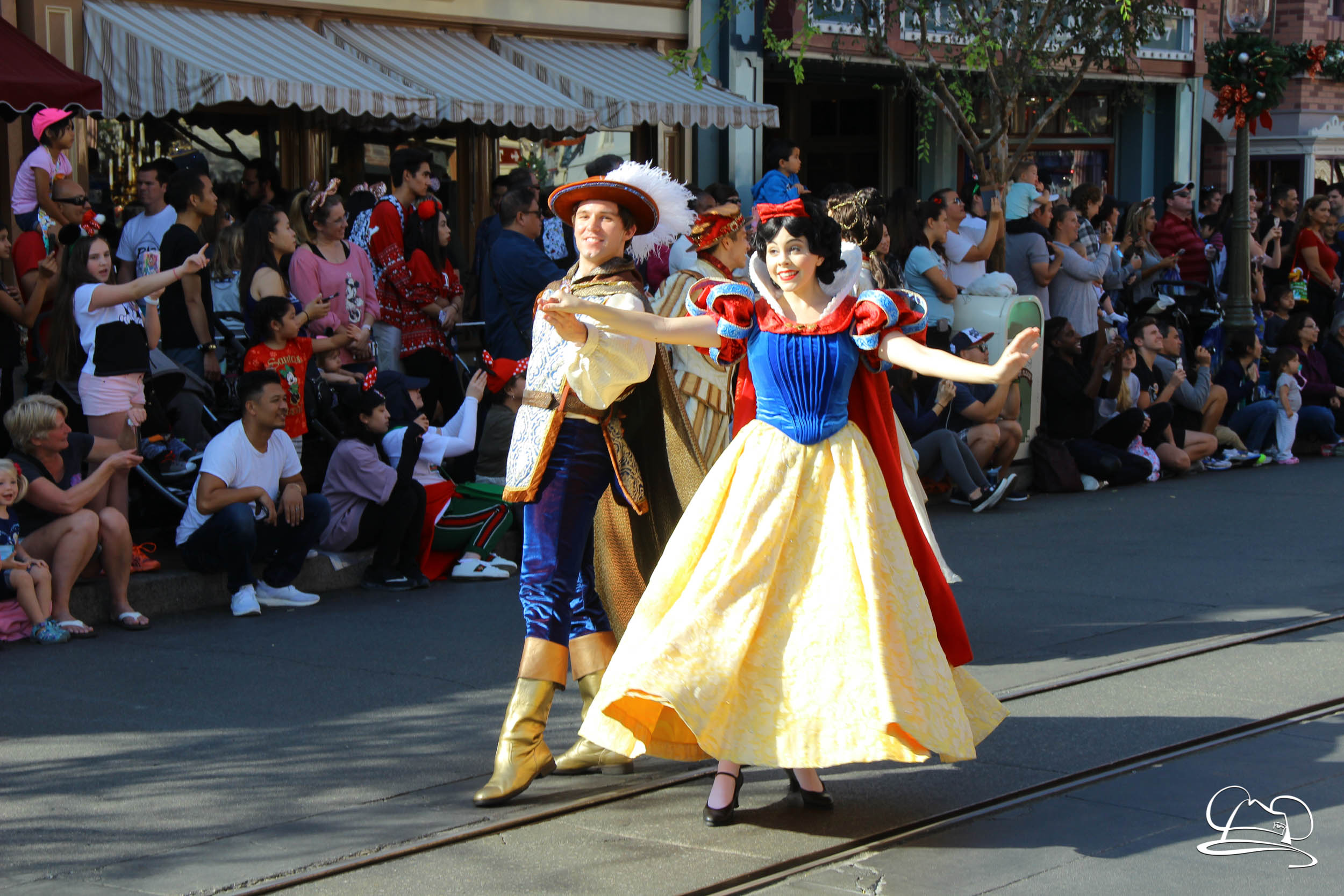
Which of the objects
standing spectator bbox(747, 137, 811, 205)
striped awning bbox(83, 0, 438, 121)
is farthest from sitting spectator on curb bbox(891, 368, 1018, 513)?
striped awning bbox(83, 0, 438, 121)

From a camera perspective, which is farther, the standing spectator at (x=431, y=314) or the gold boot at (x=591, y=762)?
the standing spectator at (x=431, y=314)

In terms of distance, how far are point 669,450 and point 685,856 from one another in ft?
4.69

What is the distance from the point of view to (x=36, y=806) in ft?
16.0

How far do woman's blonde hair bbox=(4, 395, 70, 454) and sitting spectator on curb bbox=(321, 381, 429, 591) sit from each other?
4.83ft

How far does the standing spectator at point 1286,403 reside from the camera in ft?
42.8

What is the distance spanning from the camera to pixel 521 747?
4871 mm

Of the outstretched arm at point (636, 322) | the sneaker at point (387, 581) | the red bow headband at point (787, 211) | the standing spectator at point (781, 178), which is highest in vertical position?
the standing spectator at point (781, 178)

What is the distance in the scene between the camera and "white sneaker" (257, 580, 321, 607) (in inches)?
307

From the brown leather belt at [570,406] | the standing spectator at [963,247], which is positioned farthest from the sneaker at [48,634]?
the standing spectator at [963,247]

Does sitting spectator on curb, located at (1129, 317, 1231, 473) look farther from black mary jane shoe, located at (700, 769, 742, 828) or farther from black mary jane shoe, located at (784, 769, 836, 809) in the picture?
black mary jane shoe, located at (700, 769, 742, 828)

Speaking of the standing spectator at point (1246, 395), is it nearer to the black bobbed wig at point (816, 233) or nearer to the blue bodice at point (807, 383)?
the black bobbed wig at point (816, 233)

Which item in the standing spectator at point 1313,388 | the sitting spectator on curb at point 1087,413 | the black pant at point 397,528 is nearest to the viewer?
the black pant at point 397,528

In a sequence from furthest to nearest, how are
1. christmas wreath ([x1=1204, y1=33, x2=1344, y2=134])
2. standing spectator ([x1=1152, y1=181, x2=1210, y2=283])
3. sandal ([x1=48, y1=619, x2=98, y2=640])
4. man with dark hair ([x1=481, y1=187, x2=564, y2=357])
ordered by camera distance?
1. standing spectator ([x1=1152, y1=181, x2=1210, y2=283])
2. christmas wreath ([x1=1204, y1=33, x2=1344, y2=134])
3. man with dark hair ([x1=481, y1=187, x2=564, y2=357])
4. sandal ([x1=48, y1=619, x2=98, y2=640])

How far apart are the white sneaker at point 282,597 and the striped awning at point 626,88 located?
6270 millimetres
